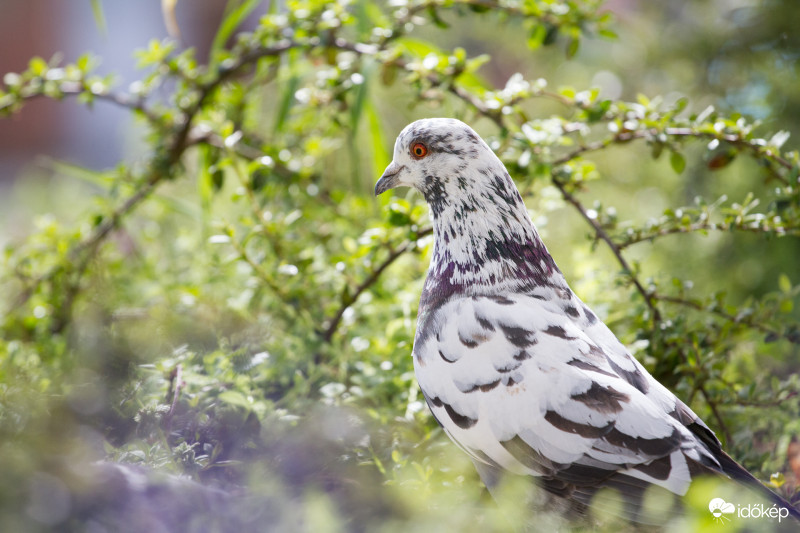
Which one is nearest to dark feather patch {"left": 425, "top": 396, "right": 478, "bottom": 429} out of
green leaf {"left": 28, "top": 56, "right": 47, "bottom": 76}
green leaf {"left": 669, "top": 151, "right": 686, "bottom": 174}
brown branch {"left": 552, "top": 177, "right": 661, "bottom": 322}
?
brown branch {"left": 552, "top": 177, "right": 661, "bottom": 322}

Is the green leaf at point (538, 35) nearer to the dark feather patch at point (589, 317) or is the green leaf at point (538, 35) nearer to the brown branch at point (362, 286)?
the brown branch at point (362, 286)

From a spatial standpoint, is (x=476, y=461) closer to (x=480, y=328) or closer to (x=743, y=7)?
(x=480, y=328)

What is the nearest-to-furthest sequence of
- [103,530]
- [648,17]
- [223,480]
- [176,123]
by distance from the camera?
1. [103,530]
2. [223,480]
3. [176,123]
4. [648,17]

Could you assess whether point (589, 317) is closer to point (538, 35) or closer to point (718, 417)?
point (718, 417)

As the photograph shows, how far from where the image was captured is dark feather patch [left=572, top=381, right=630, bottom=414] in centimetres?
112

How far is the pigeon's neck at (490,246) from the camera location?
1298 millimetres

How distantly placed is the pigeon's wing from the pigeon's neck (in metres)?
0.06

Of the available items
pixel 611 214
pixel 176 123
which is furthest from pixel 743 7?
pixel 176 123

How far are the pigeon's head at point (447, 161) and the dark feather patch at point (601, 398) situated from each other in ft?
1.38

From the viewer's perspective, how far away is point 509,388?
114 centimetres

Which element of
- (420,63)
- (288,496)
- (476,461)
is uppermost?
(420,63)

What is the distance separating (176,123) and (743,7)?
90.5 inches

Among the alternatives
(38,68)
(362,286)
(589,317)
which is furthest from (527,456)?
(38,68)

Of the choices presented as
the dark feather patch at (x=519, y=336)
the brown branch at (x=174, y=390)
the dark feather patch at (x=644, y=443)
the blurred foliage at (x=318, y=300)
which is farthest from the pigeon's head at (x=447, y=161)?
the brown branch at (x=174, y=390)
